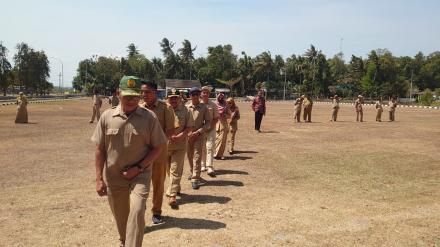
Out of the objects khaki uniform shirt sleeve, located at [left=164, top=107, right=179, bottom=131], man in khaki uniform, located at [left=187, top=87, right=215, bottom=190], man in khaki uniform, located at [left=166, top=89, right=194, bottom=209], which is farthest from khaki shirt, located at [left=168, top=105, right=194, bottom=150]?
man in khaki uniform, located at [left=187, top=87, right=215, bottom=190]

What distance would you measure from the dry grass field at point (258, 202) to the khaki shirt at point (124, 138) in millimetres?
1303

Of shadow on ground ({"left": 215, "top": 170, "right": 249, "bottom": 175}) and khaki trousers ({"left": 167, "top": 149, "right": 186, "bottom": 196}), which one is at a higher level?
khaki trousers ({"left": 167, "top": 149, "right": 186, "bottom": 196})

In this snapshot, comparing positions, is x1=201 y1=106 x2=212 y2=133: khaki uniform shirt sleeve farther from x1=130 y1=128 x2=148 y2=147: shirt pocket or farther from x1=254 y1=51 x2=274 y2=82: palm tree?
x1=254 y1=51 x2=274 y2=82: palm tree

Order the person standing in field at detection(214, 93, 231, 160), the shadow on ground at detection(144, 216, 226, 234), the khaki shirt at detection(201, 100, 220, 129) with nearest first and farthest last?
the shadow on ground at detection(144, 216, 226, 234) < the khaki shirt at detection(201, 100, 220, 129) < the person standing in field at detection(214, 93, 231, 160)

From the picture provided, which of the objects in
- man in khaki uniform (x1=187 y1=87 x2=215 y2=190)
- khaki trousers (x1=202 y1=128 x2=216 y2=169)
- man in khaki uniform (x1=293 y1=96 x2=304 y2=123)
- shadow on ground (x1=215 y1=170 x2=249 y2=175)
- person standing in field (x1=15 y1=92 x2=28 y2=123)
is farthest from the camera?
man in khaki uniform (x1=293 y1=96 x2=304 y2=123)

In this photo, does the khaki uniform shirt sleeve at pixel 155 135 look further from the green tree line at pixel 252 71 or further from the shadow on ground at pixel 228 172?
the green tree line at pixel 252 71

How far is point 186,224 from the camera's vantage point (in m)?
5.92

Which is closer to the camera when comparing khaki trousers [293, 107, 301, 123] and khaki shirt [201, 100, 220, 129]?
khaki shirt [201, 100, 220, 129]

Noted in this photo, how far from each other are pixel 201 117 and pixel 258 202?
2064mm

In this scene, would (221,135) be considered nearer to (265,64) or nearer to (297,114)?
(297,114)

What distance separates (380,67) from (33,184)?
85650 millimetres

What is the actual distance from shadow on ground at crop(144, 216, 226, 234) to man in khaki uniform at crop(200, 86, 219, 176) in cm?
271

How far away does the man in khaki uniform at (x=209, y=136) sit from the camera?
8648 mm

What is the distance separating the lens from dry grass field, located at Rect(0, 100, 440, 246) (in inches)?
216
